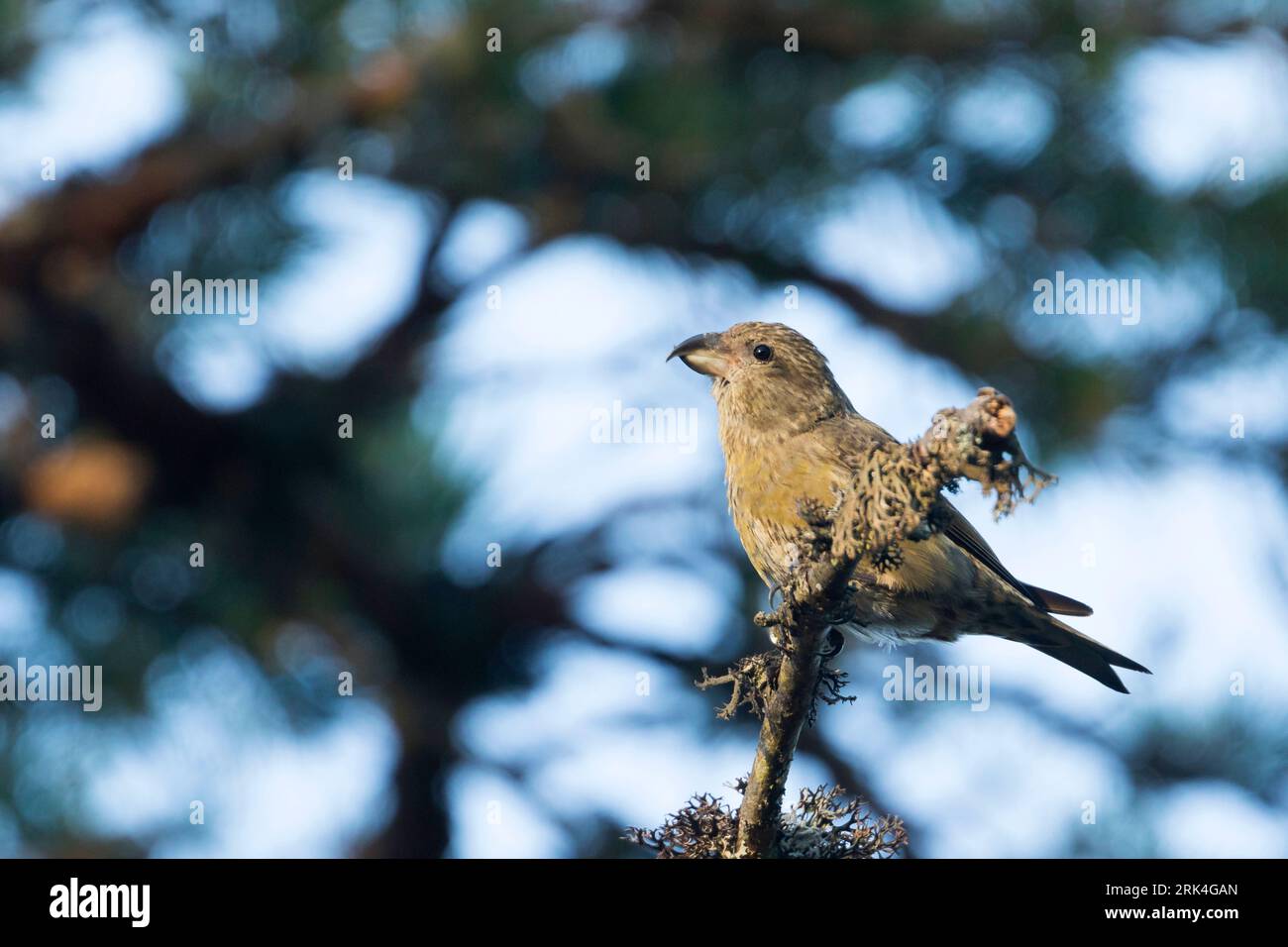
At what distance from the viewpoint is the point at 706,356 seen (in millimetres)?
3693

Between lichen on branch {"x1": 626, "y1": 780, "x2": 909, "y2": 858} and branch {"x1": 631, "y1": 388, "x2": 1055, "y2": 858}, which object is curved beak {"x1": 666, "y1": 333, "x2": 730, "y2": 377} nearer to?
branch {"x1": 631, "y1": 388, "x2": 1055, "y2": 858}

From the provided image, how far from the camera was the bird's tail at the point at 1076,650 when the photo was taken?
3244 millimetres

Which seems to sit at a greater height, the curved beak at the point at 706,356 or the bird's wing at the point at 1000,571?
the curved beak at the point at 706,356

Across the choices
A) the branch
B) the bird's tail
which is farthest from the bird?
the branch

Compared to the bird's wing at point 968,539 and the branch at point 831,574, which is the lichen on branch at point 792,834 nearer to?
the branch at point 831,574

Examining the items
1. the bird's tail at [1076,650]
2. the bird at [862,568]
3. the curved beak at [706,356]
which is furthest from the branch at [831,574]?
the curved beak at [706,356]

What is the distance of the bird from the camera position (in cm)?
310

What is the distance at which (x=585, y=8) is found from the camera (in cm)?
423

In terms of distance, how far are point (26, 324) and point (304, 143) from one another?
96 centimetres

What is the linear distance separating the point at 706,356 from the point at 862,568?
93cm

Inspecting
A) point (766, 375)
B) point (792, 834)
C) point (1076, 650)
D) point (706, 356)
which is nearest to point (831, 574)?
point (792, 834)

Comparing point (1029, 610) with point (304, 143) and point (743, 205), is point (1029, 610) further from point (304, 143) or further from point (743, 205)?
point (304, 143)

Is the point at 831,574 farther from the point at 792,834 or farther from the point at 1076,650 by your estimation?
the point at 1076,650

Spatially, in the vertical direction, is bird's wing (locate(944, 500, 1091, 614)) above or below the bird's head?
below
